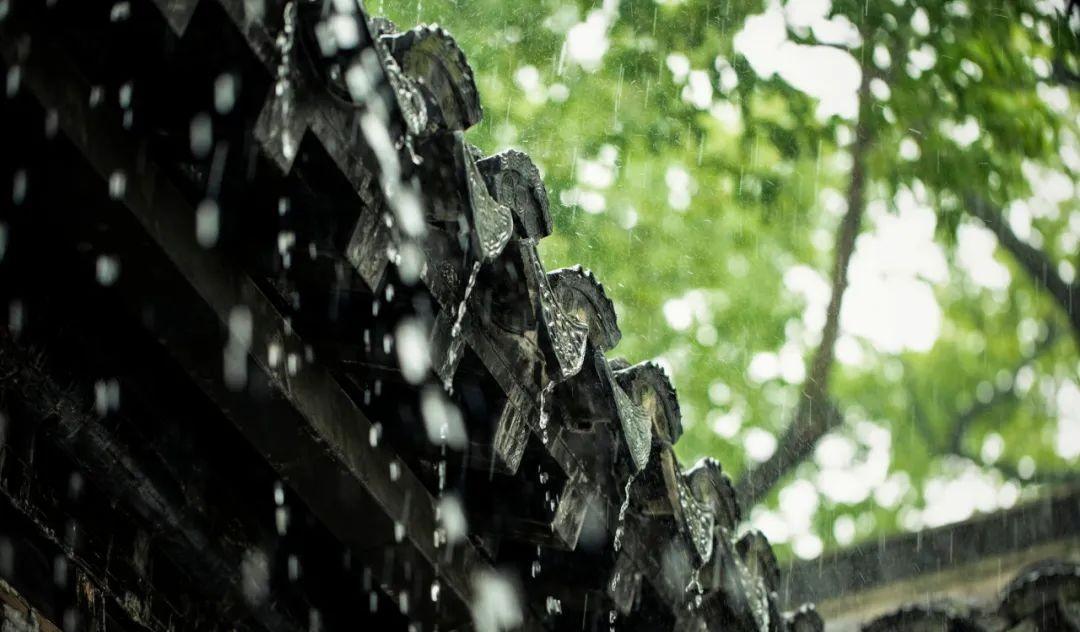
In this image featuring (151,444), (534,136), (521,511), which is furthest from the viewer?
(534,136)


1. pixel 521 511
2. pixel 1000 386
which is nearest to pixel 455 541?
pixel 521 511

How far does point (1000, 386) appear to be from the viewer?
14.5 meters

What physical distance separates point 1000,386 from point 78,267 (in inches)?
496

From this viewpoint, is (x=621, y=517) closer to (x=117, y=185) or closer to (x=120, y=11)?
(x=117, y=185)

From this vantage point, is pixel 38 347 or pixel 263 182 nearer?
pixel 263 182

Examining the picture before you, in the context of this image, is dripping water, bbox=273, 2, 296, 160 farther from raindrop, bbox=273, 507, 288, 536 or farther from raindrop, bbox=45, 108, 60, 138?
raindrop, bbox=273, 507, 288, 536

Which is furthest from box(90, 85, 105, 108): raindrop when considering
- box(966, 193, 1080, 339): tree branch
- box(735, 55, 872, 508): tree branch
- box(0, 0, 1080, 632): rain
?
box(966, 193, 1080, 339): tree branch

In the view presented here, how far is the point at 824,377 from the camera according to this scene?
1182 cm

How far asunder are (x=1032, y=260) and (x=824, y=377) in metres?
2.57

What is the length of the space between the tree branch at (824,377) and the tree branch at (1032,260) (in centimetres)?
111

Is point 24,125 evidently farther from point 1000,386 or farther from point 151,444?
point 1000,386

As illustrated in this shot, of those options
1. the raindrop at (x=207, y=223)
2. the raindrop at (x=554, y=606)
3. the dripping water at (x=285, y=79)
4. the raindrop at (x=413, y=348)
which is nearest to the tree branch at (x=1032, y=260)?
the raindrop at (x=554, y=606)

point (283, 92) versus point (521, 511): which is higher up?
point (283, 92)

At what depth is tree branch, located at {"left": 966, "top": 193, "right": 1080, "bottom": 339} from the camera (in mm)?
12289
